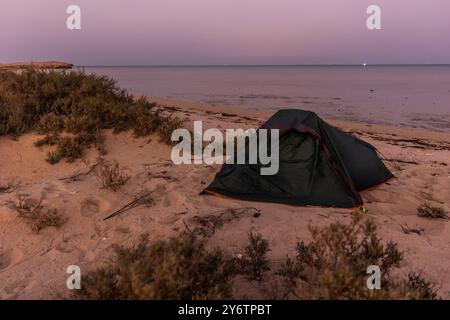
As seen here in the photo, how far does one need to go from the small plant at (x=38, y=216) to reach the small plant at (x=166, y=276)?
5.63ft

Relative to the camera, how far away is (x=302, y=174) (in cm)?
594

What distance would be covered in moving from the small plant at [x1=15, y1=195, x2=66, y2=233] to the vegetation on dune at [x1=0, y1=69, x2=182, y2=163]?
2190 mm

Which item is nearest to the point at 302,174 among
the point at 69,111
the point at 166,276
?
the point at 166,276

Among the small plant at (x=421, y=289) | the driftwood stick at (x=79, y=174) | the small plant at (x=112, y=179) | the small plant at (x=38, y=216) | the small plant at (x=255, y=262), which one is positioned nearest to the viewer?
the small plant at (x=421, y=289)

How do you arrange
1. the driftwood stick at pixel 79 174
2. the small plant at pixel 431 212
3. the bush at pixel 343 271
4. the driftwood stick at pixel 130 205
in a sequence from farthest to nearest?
1. the driftwood stick at pixel 79 174
2. the small plant at pixel 431 212
3. the driftwood stick at pixel 130 205
4. the bush at pixel 343 271

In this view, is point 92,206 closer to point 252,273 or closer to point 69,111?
point 252,273

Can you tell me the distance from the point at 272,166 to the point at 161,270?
385 cm

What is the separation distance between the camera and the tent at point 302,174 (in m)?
5.74

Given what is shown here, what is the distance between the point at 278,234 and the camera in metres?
4.61

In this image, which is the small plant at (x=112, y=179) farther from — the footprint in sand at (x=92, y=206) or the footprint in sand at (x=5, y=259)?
the footprint in sand at (x=5, y=259)

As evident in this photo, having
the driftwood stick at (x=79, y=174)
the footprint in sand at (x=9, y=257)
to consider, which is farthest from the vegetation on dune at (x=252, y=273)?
the driftwood stick at (x=79, y=174)

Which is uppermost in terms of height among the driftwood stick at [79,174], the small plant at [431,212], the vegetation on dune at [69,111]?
the vegetation on dune at [69,111]

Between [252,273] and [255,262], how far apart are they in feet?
0.40

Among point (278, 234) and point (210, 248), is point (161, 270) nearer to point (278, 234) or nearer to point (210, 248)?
point (210, 248)
